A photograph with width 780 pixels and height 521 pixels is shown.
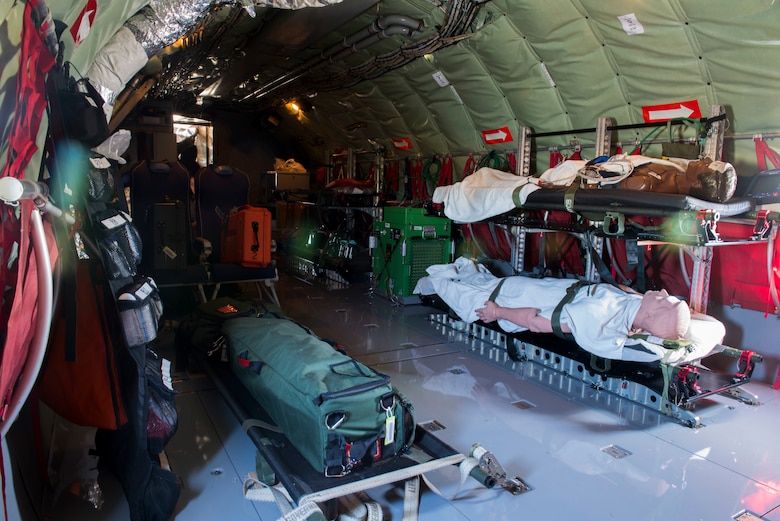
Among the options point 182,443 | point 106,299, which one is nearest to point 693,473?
point 182,443

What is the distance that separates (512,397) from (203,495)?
7.96 feet

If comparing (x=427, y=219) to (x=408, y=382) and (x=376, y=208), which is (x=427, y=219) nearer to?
(x=376, y=208)

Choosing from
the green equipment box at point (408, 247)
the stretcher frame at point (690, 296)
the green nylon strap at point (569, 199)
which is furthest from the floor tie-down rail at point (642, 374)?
the green equipment box at point (408, 247)

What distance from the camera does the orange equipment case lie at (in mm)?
5863

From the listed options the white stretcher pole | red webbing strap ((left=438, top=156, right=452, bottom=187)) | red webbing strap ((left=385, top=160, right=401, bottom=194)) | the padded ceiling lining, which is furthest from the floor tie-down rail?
red webbing strap ((left=385, top=160, right=401, bottom=194))

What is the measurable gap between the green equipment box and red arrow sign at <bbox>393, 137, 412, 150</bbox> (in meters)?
1.85

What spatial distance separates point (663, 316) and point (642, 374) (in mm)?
607

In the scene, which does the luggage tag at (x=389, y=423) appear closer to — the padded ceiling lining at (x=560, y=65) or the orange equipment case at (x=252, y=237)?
the padded ceiling lining at (x=560, y=65)

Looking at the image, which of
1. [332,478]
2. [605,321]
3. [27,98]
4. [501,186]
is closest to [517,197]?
[501,186]

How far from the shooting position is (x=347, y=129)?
32.3 ft

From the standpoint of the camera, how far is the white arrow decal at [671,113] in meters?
4.74

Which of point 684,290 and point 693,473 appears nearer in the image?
point 693,473

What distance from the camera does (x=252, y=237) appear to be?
232 inches

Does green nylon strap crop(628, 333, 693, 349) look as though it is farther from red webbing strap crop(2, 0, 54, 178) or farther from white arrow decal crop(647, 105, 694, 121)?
red webbing strap crop(2, 0, 54, 178)
